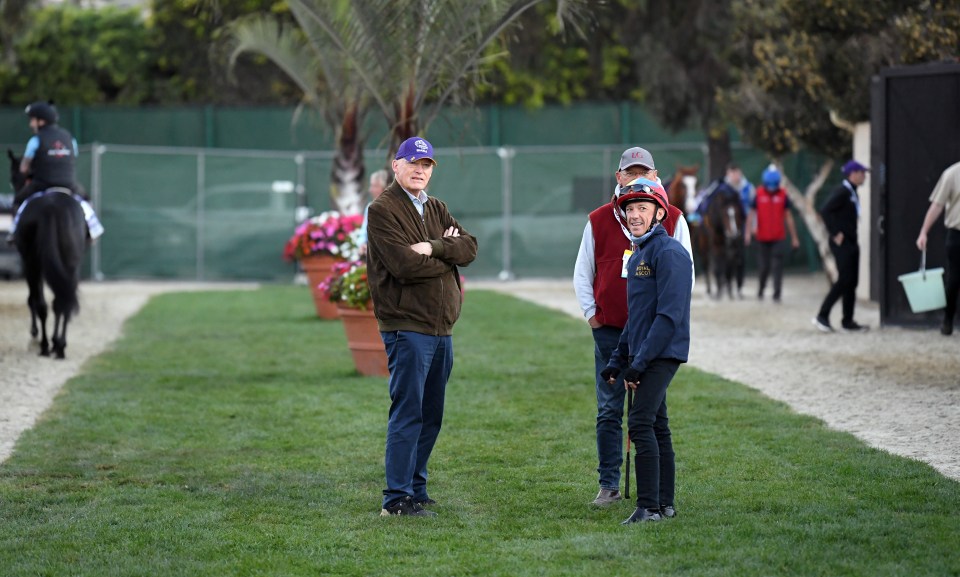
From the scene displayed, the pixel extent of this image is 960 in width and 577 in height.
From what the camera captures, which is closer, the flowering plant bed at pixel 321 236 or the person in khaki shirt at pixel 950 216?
the person in khaki shirt at pixel 950 216

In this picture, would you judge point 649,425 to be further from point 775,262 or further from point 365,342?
point 775,262

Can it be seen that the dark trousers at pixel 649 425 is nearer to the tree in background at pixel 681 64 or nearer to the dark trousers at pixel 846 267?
the dark trousers at pixel 846 267

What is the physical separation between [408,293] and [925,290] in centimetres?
929

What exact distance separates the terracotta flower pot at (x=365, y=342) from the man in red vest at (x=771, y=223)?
9.88 meters

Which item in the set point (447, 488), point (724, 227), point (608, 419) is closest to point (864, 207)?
point (724, 227)

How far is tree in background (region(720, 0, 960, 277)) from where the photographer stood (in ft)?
58.3

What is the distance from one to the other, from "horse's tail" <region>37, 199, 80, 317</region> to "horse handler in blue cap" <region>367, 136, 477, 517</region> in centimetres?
735

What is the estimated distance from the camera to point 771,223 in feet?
69.6

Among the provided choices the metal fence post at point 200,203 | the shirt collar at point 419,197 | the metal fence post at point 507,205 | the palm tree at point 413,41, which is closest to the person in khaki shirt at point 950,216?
the palm tree at point 413,41

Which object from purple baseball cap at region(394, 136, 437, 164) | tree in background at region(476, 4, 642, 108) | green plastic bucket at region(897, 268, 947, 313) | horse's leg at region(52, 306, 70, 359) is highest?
tree in background at region(476, 4, 642, 108)

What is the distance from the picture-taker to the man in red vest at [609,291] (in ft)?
23.7

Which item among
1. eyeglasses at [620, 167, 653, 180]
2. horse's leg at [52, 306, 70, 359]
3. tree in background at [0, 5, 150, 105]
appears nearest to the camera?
eyeglasses at [620, 167, 653, 180]

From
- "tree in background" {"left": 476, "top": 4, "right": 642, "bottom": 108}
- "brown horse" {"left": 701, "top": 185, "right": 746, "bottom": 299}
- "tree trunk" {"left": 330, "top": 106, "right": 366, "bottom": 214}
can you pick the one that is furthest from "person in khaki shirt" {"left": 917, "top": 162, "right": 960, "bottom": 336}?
"tree in background" {"left": 476, "top": 4, "right": 642, "bottom": 108}

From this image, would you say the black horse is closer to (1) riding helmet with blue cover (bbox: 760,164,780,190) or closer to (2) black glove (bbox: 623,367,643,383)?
(2) black glove (bbox: 623,367,643,383)
